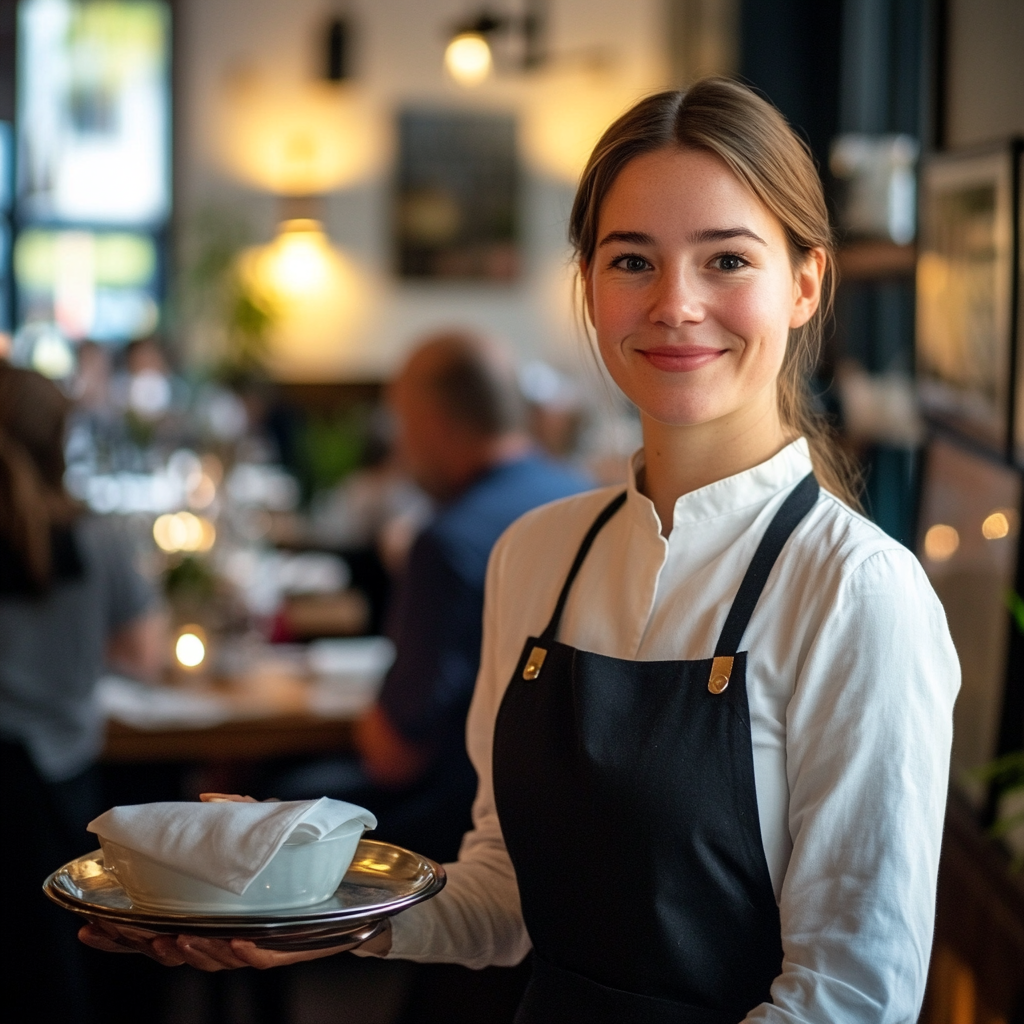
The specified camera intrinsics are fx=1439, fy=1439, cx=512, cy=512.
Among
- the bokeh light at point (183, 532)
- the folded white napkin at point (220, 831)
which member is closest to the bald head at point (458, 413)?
the bokeh light at point (183, 532)

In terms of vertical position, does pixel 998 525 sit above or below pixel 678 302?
below

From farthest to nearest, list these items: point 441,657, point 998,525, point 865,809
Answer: point 441,657
point 998,525
point 865,809

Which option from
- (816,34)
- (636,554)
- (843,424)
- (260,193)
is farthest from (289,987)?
(260,193)

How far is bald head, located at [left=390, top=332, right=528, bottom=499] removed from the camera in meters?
3.27

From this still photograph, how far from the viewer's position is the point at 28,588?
301 centimetres

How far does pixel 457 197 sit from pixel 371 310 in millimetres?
1099

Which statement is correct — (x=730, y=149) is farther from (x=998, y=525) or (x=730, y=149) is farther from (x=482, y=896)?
(x=998, y=525)

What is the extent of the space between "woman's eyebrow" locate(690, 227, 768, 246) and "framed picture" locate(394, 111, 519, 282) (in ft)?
32.6

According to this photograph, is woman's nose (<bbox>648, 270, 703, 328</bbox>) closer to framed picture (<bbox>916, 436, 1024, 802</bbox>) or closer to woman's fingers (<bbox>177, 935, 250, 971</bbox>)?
woman's fingers (<bbox>177, 935, 250, 971</bbox>)

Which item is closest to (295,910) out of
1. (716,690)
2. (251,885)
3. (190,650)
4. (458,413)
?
(251,885)

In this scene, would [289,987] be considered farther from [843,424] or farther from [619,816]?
[619,816]

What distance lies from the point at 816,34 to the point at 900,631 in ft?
17.3

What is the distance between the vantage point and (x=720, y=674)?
1.32m

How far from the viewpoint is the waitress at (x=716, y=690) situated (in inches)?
48.9
